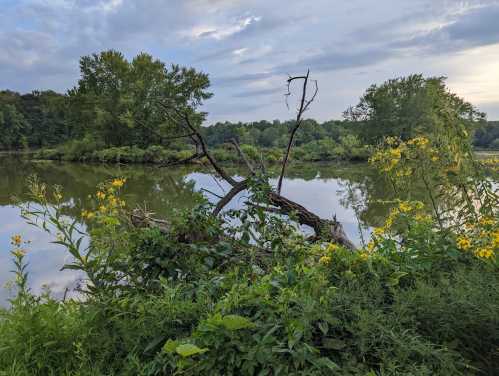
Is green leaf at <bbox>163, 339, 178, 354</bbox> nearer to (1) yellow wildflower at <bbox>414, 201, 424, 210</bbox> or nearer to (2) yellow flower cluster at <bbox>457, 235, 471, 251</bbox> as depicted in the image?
(2) yellow flower cluster at <bbox>457, 235, 471, 251</bbox>

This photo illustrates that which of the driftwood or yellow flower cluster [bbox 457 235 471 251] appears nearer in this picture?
yellow flower cluster [bbox 457 235 471 251]

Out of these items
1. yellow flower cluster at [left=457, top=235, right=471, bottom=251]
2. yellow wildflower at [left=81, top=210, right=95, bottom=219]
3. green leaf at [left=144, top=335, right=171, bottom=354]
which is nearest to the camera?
green leaf at [left=144, top=335, right=171, bottom=354]

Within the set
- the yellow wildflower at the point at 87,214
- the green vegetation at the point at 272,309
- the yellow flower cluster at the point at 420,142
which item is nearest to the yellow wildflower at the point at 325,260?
the green vegetation at the point at 272,309

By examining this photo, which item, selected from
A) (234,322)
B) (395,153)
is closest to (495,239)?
(234,322)

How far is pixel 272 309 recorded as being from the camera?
1.46m

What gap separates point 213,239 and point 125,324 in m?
0.95

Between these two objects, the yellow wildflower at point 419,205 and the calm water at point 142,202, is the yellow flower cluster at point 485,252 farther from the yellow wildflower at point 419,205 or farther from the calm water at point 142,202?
the calm water at point 142,202

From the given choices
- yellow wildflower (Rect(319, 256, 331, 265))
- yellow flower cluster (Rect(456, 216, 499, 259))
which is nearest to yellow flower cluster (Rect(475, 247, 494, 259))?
yellow flower cluster (Rect(456, 216, 499, 259))

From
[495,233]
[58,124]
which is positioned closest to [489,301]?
[495,233]

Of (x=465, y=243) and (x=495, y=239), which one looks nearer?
(x=495, y=239)

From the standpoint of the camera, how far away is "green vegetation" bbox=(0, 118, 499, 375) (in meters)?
1.32

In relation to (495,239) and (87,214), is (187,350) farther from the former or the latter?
(87,214)

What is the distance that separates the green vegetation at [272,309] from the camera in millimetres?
1315

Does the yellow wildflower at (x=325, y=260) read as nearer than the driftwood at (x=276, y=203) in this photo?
Yes
